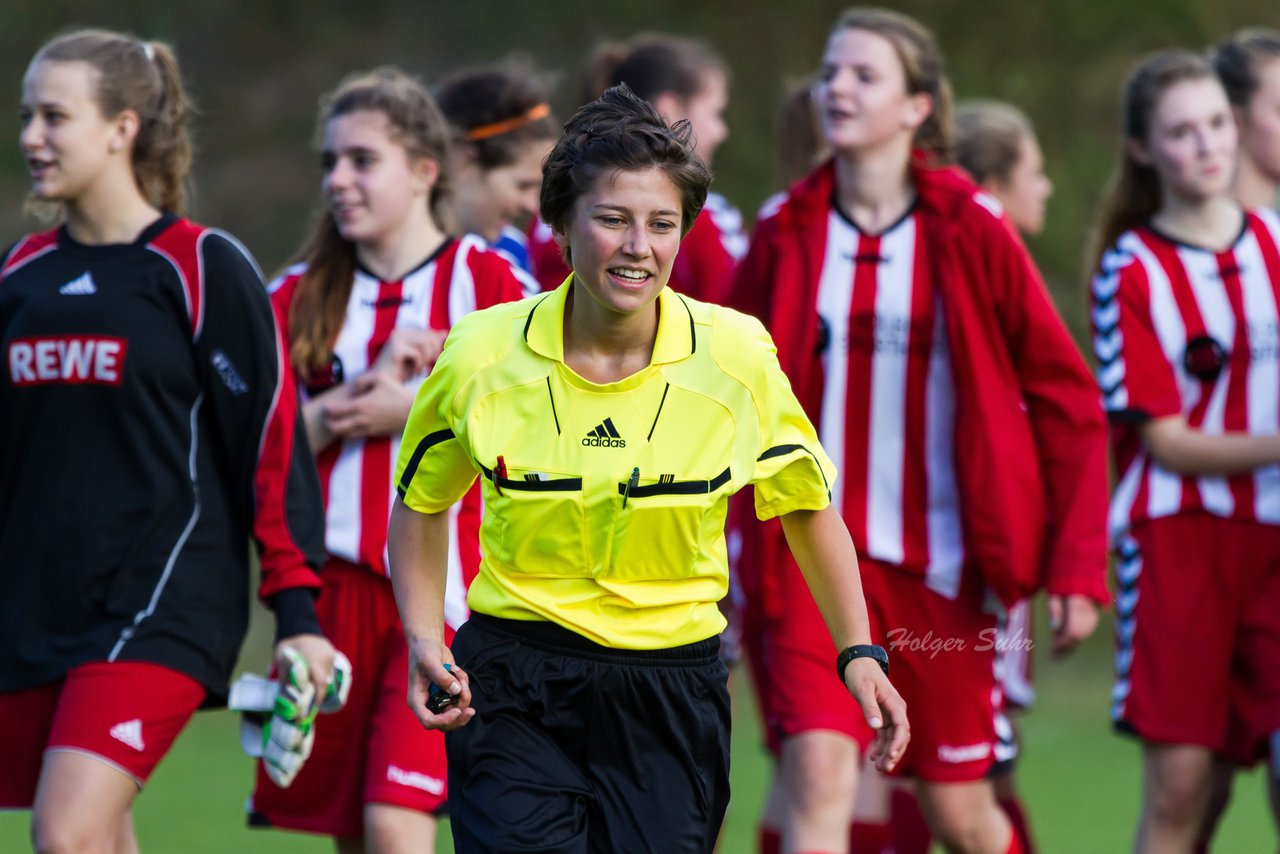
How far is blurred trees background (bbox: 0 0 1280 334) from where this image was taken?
14.0 m

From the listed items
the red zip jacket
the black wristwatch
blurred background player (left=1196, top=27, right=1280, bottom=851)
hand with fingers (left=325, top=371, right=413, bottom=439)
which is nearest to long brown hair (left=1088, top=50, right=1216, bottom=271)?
blurred background player (left=1196, top=27, right=1280, bottom=851)

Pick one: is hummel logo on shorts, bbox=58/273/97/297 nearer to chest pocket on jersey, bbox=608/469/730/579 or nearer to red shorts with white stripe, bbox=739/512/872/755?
chest pocket on jersey, bbox=608/469/730/579

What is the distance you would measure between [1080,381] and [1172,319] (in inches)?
17.5

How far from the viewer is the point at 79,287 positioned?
4203mm

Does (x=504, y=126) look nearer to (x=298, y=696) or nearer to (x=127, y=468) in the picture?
(x=127, y=468)

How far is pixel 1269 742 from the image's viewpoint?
16.3 feet

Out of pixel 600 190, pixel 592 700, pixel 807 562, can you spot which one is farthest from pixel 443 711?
pixel 600 190

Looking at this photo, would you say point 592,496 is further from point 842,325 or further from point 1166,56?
point 1166,56

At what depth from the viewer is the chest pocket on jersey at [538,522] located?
3.25 m

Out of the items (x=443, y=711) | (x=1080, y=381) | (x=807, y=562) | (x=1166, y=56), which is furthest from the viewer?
(x=1166, y=56)

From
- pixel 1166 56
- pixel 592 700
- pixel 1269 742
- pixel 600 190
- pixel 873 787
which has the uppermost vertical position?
pixel 1166 56

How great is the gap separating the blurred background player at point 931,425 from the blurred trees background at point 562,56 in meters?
8.67

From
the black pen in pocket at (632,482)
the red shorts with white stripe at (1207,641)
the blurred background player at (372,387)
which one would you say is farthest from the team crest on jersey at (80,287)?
the red shorts with white stripe at (1207,641)

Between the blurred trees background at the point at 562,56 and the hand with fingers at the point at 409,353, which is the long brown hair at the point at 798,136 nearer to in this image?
Answer: the hand with fingers at the point at 409,353
